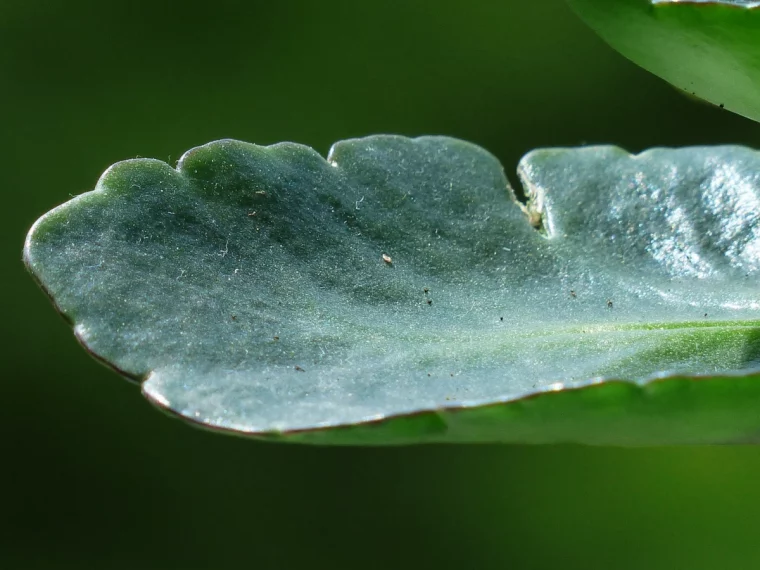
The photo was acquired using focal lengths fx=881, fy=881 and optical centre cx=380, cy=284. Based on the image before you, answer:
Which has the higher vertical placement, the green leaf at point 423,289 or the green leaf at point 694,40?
the green leaf at point 694,40

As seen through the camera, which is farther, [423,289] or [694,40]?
[423,289]

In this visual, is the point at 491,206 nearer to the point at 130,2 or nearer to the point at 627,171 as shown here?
the point at 627,171

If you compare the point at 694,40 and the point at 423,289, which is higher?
the point at 694,40

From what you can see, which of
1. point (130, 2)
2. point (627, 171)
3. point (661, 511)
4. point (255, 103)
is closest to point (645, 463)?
point (661, 511)
